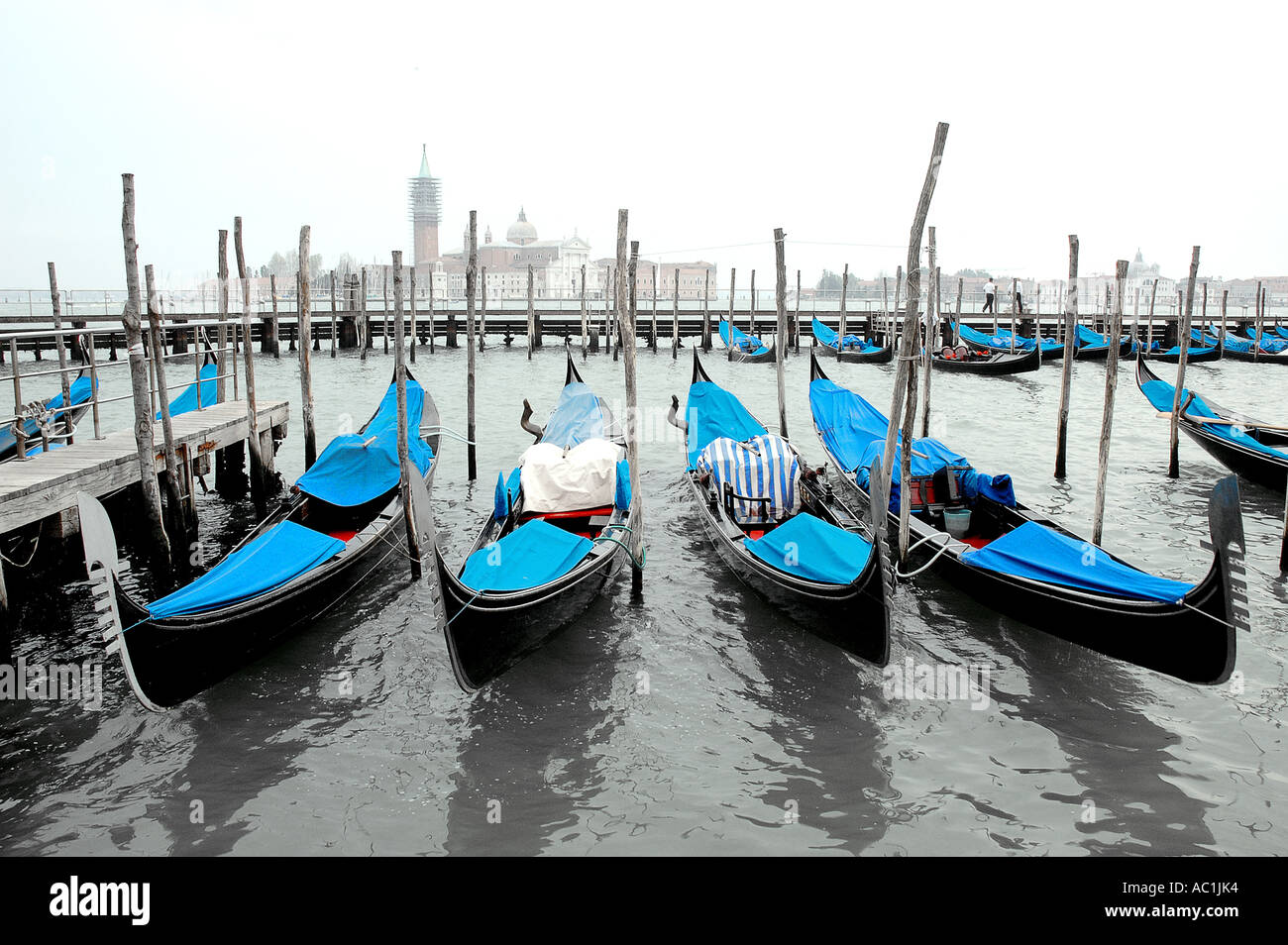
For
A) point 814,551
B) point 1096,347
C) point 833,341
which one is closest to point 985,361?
point 1096,347

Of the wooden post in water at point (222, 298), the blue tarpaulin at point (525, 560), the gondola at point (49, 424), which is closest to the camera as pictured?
the blue tarpaulin at point (525, 560)

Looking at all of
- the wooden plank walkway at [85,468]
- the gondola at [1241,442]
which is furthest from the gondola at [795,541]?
the gondola at [1241,442]

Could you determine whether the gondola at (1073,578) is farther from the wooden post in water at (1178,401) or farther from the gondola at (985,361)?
the gondola at (985,361)

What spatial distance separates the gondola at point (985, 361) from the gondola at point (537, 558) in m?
10.6

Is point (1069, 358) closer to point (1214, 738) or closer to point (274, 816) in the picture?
point (1214, 738)

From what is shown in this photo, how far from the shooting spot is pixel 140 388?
14.3ft

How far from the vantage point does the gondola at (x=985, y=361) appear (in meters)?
15.4

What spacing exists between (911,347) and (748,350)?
16.1m

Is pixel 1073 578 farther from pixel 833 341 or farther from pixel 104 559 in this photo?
pixel 833 341

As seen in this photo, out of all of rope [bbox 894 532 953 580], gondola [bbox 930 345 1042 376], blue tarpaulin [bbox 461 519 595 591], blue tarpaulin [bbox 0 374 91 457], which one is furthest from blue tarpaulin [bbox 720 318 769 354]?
blue tarpaulin [bbox 461 519 595 591]

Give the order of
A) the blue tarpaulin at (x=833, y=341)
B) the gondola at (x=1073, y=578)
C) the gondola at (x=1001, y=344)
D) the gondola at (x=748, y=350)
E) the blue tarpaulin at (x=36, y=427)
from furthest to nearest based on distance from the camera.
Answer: the blue tarpaulin at (x=833, y=341)
the gondola at (x=748, y=350)
the gondola at (x=1001, y=344)
the blue tarpaulin at (x=36, y=427)
the gondola at (x=1073, y=578)
